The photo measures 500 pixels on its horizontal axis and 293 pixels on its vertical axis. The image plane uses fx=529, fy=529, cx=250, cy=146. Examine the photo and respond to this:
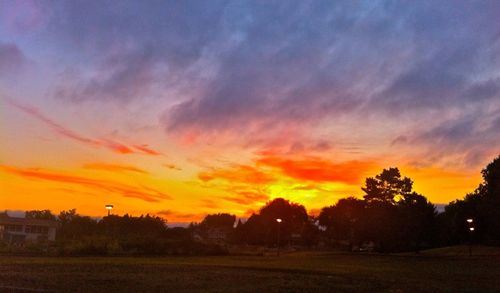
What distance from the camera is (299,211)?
13625 centimetres

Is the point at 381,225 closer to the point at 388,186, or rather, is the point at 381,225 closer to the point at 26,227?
the point at 388,186

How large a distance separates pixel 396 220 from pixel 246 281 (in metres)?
60.5

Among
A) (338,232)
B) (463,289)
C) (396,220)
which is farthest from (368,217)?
(463,289)

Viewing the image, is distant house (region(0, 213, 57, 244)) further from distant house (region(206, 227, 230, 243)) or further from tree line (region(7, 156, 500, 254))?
distant house (region(206, 227, 230, 243))

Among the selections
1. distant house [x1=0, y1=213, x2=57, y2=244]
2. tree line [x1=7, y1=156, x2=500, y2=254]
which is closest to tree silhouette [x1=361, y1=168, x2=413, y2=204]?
tree line [x1=7, y1=156, x2=500, y2=254]

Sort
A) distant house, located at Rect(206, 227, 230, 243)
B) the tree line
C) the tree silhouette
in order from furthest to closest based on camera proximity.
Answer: distant house, located at Rect(206, 227, 230, 243) → the tree silhouette → the tree line

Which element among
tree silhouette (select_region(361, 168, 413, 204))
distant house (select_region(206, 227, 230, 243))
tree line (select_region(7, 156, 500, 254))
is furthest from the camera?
distant house (select_region(206, 227, 230, 243))

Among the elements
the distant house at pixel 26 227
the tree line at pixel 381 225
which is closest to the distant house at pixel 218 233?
the tree line at pixel 381 225

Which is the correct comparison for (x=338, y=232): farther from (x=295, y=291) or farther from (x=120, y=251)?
(x=295, y=291)

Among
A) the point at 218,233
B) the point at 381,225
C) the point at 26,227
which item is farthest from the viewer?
the point at 218,233

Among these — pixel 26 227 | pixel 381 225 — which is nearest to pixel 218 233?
pixel 26 227

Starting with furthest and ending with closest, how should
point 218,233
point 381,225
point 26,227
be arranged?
point 218,233 → point 26,227 → point 381,225

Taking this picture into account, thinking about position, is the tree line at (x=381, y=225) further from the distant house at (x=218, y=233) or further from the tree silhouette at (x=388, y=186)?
the distant house at (x=218, y=233)

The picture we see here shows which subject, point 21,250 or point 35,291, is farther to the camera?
point 21,250
